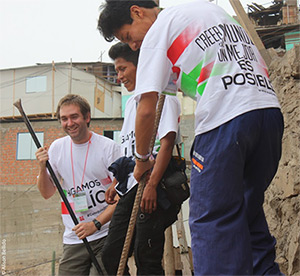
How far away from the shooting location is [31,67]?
97.7ft

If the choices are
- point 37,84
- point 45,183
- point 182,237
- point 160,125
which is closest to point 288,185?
point 160,125

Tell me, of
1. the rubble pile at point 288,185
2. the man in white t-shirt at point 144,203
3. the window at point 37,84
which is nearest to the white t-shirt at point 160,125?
the man in white t-shirt at point 144,203

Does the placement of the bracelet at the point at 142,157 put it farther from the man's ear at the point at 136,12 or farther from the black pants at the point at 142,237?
the man's ear at the point at 136,12

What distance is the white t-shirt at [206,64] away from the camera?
6.30 ft

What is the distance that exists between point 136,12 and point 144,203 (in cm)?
123

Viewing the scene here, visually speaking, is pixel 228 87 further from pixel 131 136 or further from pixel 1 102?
pixel 1 102

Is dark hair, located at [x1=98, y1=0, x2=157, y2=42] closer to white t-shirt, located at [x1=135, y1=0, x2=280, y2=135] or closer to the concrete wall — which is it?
white t-shirt, located at [x1=135, y1=0, x2=280, y2=135]

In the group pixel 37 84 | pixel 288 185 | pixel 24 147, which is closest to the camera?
pixel 288 185

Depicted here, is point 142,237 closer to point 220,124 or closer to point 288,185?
point 220,124

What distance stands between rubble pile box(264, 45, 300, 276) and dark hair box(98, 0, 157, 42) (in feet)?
6.23

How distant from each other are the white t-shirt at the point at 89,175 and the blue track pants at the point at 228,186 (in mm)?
1789

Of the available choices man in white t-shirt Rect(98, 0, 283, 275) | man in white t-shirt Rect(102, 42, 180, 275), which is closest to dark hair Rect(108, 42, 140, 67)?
man in white t-shirt Rect(102, 42, 180, 275)

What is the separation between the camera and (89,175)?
366cm

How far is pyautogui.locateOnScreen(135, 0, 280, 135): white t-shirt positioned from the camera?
6.30 feet
